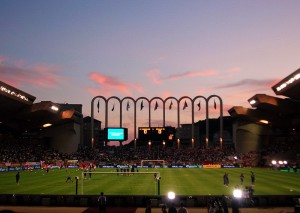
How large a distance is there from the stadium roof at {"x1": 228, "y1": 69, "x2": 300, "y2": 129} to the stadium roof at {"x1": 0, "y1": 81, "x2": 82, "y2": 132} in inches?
1956

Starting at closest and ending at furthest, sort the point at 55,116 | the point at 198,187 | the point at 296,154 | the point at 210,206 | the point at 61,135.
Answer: the point at 210,206
the point at 198,187
the point at 296,154
the point at 55,116
the point at 61,135

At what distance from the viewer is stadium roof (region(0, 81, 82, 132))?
74812 millimetres

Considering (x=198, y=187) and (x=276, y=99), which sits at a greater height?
(x=276, y=99)

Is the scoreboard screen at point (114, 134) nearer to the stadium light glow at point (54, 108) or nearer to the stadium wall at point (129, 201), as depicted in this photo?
the stadium light glow at point (54, 108)

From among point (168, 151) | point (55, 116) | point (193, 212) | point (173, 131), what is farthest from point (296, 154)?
point (193, 212)

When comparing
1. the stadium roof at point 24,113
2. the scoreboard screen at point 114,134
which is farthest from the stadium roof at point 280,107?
the stadium roof at point 24,113

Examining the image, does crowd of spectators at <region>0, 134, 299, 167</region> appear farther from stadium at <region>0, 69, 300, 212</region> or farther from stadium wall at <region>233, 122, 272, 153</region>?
stadium wall at <region>233, 122, 272, 153</region>

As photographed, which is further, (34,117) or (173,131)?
(173,131)

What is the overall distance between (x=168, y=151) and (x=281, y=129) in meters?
37.7

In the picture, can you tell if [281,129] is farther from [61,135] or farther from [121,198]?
[121,198]

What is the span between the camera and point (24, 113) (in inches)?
3438

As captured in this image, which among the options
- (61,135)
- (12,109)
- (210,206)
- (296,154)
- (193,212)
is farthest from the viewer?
(61,135)

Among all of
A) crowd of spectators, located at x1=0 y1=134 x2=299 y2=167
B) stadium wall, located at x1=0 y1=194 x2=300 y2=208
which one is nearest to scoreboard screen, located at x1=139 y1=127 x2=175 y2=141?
crowd of spectators, located at x1=0 y1=134 x2=299 y2=167

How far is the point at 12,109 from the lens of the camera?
272 feet
